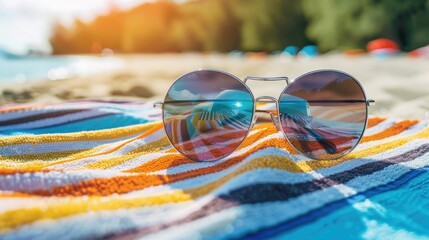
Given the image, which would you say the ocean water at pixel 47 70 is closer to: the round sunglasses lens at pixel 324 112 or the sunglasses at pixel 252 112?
the sunglasses at pixel 252 112

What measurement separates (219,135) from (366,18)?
14.2 metres

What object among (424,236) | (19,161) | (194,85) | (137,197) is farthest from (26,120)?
(424,236)

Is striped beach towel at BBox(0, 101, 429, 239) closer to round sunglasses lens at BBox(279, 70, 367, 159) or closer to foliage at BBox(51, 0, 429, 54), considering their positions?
round sunglasses lens at BBox(279, 70, 367, 159)

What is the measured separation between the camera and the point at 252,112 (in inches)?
47.2

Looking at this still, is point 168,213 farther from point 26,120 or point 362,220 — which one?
point 26,120

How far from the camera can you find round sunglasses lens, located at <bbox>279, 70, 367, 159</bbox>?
1153 millimetres

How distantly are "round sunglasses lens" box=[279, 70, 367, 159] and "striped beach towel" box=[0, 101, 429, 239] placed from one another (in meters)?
0.05

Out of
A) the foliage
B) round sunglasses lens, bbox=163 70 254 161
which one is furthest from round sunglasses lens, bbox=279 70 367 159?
the foliage

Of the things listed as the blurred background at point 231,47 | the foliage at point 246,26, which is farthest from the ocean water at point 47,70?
the foliage at point 246,26

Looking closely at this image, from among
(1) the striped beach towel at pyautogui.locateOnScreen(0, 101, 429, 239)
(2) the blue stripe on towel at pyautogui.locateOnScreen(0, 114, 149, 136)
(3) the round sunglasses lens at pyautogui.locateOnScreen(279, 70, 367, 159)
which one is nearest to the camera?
(1) the striped beach towel at pyautogui.locateOnScreen(0, 101, 429, 239)

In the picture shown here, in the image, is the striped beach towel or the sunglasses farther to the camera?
→ the sunglasses

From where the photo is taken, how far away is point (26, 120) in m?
1.61

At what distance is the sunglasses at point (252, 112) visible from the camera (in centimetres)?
116

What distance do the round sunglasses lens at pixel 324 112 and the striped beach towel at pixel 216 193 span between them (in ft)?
Answer: 0.17
